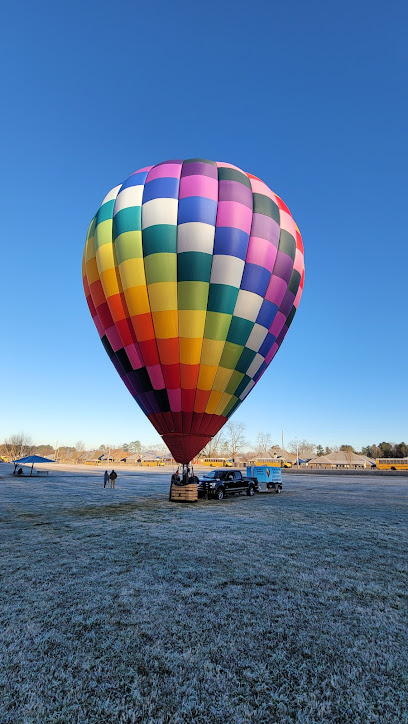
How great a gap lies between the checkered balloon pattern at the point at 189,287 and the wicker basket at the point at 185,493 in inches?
98.2

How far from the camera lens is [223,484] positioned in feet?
63.3

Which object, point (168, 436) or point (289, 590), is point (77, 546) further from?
point (168, 436)

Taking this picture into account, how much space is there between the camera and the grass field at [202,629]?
3.13 m

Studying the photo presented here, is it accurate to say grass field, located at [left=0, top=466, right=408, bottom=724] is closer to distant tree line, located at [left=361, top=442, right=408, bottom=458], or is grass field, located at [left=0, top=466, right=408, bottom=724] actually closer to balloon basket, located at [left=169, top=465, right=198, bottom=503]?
balloon basket, located at [left=169, top=465, right=198, bottom=503]

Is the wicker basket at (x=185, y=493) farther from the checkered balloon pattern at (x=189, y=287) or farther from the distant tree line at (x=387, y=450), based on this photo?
the distant tree line at (x=387, y=450)

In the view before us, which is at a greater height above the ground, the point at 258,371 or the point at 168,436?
the point at 258,371

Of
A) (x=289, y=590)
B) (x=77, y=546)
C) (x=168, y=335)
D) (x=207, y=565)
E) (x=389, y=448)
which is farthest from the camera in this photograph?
(x=389, y=448)

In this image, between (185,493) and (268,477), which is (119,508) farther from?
(268,477)

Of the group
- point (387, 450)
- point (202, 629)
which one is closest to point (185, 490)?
point (202, 629)

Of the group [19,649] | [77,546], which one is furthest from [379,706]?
[77,546]

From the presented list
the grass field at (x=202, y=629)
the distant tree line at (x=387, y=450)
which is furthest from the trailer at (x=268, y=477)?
the distant tree line at (x=387, y=450)

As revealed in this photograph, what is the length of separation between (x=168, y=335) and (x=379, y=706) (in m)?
11.7

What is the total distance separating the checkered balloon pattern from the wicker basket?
250 centimetres

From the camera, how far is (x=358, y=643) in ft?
13.5
